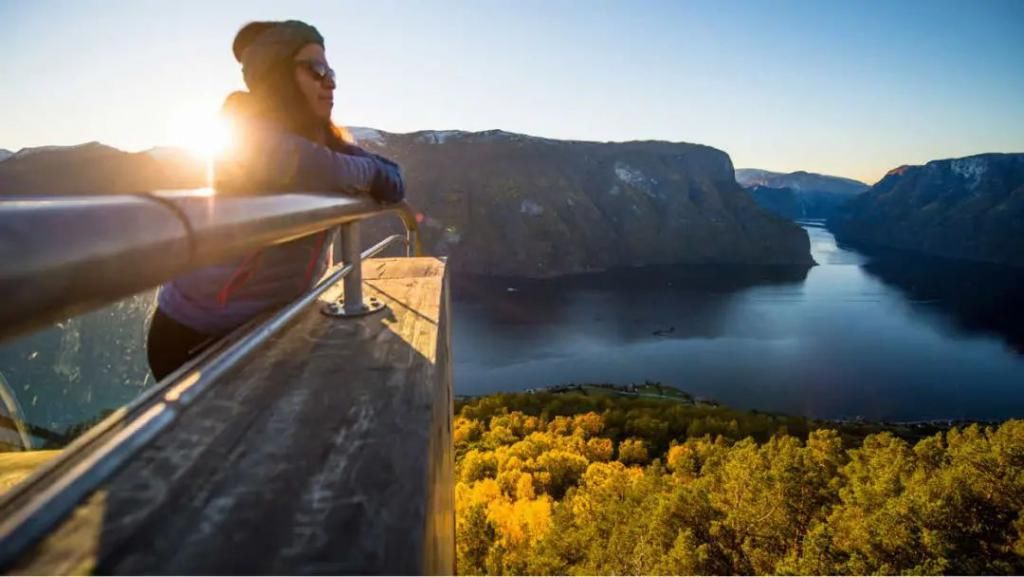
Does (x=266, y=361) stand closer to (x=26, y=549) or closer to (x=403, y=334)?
(x=403, y=334)

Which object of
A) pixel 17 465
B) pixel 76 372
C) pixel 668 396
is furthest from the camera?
pixel 668 396

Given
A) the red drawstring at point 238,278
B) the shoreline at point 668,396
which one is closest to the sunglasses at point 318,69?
the red drawstring at point 238,278

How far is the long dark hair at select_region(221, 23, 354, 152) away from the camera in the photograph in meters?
2.40

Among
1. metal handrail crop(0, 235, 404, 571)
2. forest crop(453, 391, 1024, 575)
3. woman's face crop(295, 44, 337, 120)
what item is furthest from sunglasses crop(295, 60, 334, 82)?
forest crop(453, 391, 1024, 575)

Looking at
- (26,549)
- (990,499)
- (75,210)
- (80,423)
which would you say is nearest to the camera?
(75,210)

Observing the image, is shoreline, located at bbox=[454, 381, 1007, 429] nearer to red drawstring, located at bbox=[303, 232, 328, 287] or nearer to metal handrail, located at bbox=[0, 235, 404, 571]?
red drawstring, located at bbox=[303, 232, 328, 287]

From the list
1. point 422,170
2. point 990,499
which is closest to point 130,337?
point 990,499

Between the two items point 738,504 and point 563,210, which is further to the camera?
point 563,210

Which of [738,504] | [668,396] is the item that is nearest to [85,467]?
[738,504]

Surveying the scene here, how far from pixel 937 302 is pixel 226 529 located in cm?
14446

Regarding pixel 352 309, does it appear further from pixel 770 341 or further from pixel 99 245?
pixel 770 341

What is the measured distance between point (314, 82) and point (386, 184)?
60 cm

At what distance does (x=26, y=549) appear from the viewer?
1.01 m

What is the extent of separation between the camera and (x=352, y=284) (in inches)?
112
